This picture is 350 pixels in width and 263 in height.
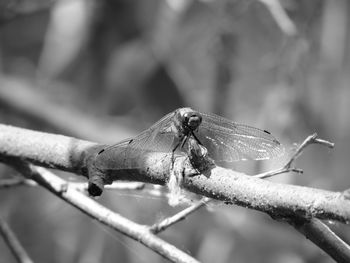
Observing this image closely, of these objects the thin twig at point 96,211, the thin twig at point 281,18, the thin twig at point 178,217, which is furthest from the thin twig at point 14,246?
the thin twig at point 281,18

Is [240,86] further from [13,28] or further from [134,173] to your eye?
[134,173]

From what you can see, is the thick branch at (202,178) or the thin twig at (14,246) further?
the thin twig at (14,246)

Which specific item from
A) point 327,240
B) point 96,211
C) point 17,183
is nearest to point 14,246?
point 17,183

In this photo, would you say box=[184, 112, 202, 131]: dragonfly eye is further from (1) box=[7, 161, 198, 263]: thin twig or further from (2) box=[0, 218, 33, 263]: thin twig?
(2) box=[0, 218, 33, 263]: thin twig

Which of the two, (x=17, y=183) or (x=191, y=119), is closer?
(x=191, y=119)

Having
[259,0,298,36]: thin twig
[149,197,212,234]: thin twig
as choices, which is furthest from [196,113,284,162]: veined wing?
[259,0,298,36]: thin twig

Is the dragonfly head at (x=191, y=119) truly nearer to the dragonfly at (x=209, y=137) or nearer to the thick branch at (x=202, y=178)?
the dragonfly at (x=209, y=137)

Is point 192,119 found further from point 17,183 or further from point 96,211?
point 17,183
